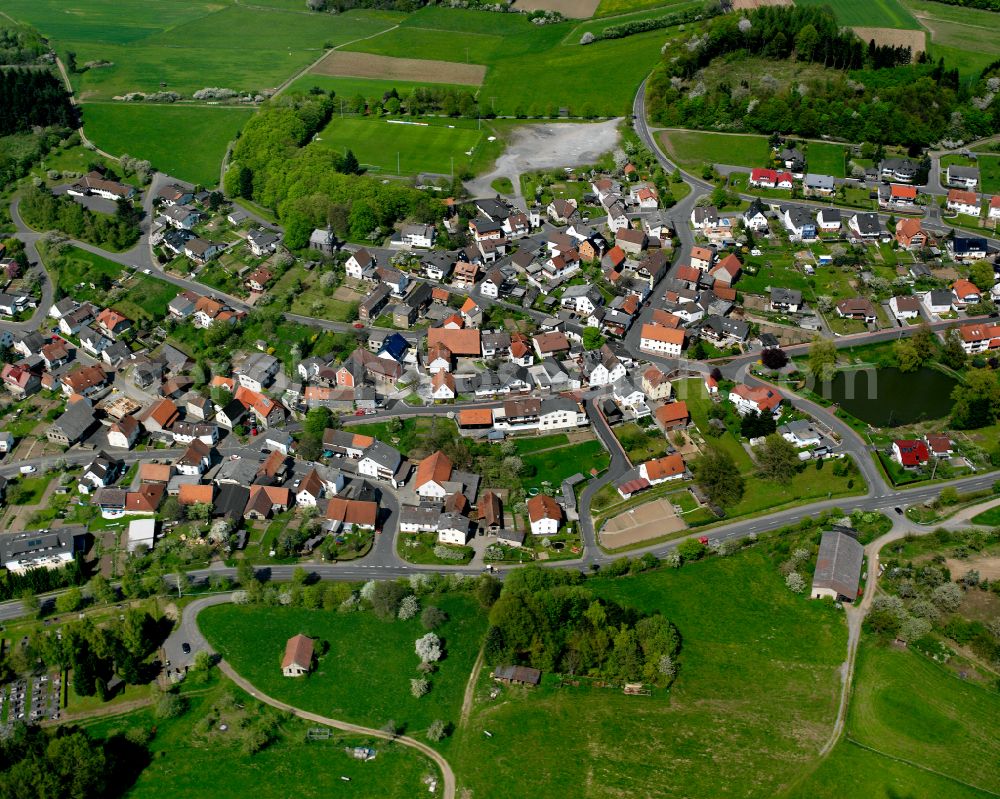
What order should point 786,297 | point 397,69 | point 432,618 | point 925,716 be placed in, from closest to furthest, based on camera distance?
point 925,716 < point 432,618 < point 786,297 < point 397,69

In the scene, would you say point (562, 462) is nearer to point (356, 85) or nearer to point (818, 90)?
point (818, 90)

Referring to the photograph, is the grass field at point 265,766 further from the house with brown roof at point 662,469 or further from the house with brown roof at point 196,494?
the house with brown roof at point 662,469

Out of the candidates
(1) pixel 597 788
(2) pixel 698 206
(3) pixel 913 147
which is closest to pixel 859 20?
(3) pixel 913 147

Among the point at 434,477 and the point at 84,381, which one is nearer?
the point at 434,477

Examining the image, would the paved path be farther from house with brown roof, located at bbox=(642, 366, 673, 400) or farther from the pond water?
the pond water

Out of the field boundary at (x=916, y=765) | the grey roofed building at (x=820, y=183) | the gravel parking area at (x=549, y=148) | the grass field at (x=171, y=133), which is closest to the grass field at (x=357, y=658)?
the field boundary at (x=916, y=765)

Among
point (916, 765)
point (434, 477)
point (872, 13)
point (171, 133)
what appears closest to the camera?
point (916, 765)

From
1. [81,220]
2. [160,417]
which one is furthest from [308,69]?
[160,417]
